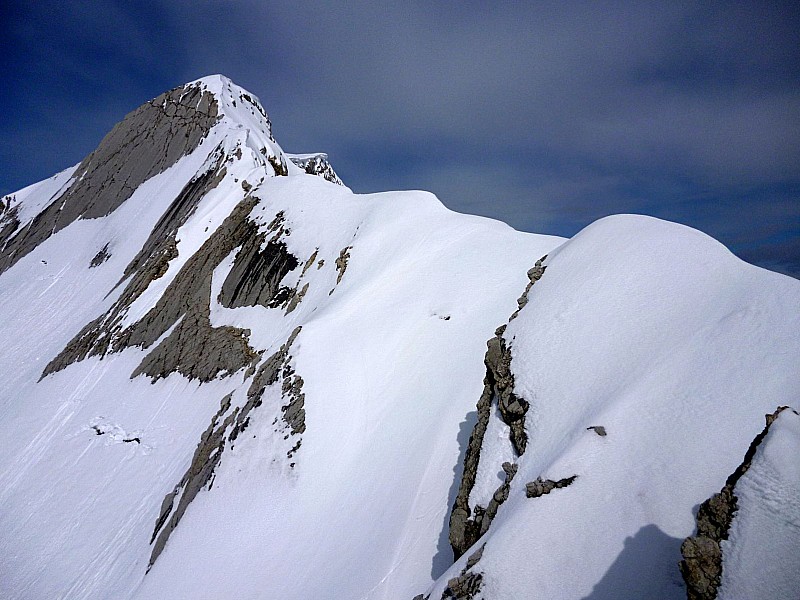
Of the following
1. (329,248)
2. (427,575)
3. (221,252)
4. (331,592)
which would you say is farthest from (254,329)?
(427,575)

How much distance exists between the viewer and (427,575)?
8789mm

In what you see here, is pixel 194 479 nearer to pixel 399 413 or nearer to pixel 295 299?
pixel 399 413

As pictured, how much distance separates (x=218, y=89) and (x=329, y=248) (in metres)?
37.0

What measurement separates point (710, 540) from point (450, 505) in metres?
6.45

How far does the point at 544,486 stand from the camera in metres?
6.69

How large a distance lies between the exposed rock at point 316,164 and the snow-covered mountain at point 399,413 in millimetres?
Answer: 49594

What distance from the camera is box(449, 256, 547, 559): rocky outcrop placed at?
7.75 metres

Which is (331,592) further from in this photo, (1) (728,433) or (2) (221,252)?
(2) (221,252)

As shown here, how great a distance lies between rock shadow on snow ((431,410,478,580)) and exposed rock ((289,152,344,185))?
71213 mm

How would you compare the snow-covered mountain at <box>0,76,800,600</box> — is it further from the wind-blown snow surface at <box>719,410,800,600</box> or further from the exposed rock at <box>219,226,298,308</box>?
the exposed rock at <box>219,226,298,308</box>

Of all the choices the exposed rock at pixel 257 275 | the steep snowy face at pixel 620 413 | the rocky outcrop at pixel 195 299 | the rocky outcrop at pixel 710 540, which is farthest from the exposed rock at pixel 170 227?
the rocky outcrop at pixel 710 540

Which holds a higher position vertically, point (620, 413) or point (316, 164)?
point (316, 164)

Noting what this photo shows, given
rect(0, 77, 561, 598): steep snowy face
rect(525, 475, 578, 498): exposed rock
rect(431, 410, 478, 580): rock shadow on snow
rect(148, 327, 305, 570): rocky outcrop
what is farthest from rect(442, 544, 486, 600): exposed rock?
rect(148, 327, 305, 570): rocky outcrop

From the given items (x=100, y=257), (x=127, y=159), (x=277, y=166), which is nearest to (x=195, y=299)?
(x=100, y=257)
